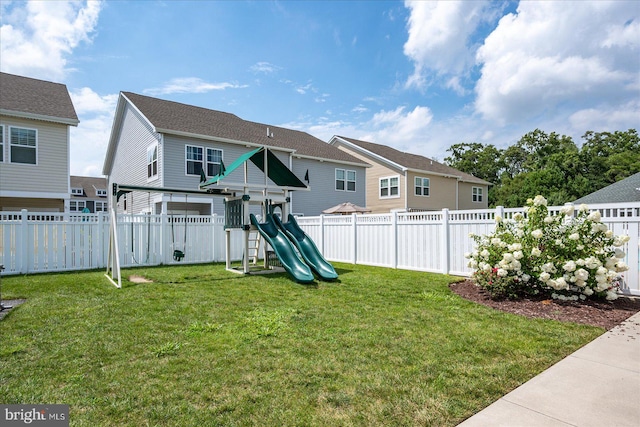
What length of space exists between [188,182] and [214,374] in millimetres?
12879

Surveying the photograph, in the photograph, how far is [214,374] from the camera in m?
3.03

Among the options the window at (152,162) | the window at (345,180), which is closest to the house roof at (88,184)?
the window at (152,162)

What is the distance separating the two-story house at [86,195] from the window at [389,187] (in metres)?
30.4

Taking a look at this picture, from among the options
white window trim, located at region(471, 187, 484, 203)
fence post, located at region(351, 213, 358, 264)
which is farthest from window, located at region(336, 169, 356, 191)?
white window trim, located at region(471, 187, 484, 203)

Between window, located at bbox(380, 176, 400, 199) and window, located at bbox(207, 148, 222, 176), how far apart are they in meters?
12.2

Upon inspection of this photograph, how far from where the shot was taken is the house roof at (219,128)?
1467 cm

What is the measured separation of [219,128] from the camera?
16344mm

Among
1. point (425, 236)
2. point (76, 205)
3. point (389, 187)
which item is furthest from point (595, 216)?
point (76, 205)

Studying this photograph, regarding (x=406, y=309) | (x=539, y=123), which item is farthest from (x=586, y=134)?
(x=406, y=309)

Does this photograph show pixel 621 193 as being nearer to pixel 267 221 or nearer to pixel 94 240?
pixel 267 221

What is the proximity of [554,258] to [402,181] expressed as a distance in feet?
57.4

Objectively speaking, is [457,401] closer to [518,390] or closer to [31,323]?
[518,390]

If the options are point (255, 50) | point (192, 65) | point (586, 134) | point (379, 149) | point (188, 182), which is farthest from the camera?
point (586, 134)

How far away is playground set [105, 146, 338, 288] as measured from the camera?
826 centimetres
